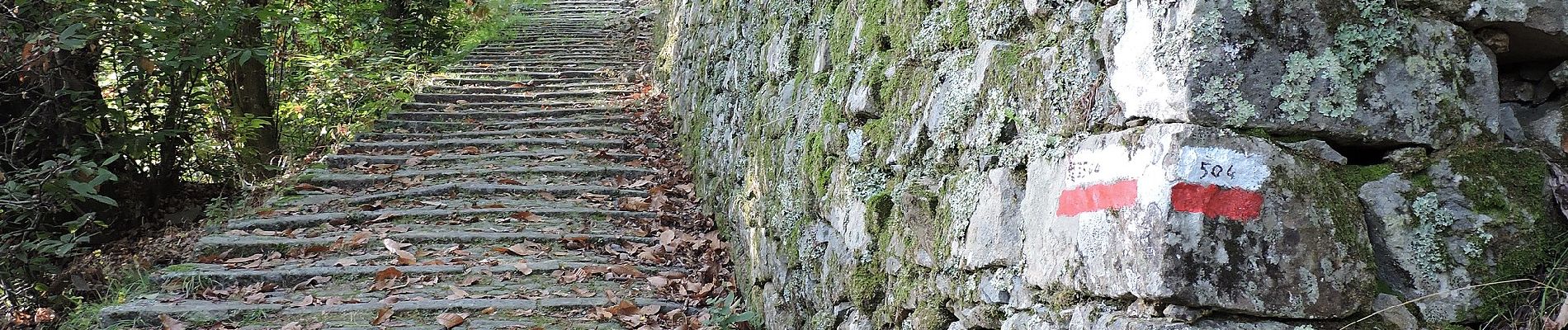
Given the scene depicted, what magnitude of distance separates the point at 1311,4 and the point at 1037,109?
488 millimetres

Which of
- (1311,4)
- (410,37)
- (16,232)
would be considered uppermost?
(1311,4)

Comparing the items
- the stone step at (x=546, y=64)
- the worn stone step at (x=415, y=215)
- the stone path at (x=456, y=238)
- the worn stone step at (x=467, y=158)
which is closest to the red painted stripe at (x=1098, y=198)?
the stone path at (x=456, y=238)

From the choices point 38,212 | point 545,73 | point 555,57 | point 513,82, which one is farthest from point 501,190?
point 555,57

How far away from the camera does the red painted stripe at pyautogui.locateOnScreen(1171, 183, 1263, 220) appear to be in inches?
50.3

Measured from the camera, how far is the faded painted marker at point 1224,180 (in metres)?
1.27

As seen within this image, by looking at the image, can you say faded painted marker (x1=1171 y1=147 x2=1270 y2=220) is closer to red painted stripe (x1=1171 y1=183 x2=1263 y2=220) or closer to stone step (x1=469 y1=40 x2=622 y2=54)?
red painted stripe (x1=1171 y1=183 x2=1263 y2=220)

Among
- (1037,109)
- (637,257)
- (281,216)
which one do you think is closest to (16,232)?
(281,216)

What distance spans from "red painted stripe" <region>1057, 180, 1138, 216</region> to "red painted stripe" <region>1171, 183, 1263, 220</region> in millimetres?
Answer: 86

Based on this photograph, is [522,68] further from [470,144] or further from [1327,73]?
[1327,73]

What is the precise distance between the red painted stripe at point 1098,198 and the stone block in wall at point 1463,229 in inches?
12.0

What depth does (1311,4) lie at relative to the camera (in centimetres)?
130

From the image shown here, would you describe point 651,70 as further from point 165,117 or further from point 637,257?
point 637,257

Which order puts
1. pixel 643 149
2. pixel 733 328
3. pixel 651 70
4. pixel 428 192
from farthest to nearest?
pixel 651 70
pixel 643 149
pixel 428 192
pixel 733 328

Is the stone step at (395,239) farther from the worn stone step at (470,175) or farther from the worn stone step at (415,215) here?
the worn stone step at (470,175)
